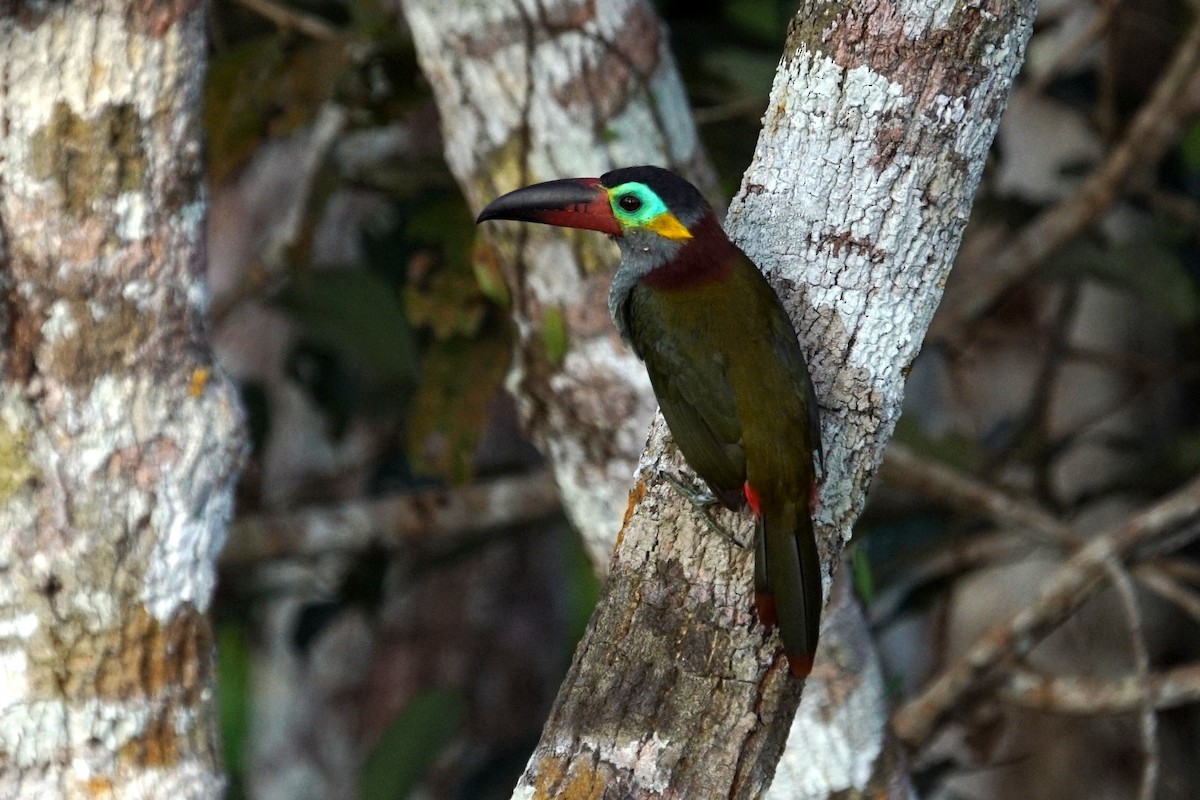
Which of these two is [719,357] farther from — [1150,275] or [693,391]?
[1150,275]

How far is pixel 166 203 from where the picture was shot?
2.18m

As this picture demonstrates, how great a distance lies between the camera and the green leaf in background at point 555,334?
2607 millimetres

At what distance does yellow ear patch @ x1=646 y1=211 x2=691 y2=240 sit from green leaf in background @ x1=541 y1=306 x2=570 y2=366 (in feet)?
1.98

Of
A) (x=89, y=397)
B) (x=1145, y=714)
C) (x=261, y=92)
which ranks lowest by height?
(x=1145, y=714)

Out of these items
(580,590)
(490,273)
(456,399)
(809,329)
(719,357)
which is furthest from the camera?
(580,590)

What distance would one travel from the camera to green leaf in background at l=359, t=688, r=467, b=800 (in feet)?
11.8

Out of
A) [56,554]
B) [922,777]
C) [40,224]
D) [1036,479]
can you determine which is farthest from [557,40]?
[1036,479]

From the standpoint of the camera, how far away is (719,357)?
73.3 inches

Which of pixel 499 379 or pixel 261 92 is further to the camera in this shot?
pixel 499 379

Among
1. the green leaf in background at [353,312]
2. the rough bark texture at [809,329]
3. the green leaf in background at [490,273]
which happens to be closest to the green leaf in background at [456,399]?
the green leaf in background at [353,312]

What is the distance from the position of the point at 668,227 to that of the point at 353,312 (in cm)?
194

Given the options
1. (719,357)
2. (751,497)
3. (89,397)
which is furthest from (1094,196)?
(89,397)

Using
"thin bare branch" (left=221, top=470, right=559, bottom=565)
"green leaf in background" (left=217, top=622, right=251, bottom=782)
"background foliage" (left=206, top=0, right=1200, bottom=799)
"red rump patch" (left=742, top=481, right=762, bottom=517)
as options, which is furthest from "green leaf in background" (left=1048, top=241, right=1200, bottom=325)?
"green leaf in background" (left=217, top=622, right=251, bottom=782)

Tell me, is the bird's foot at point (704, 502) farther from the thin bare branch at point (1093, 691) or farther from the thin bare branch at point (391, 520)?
the thin bare branch at point (391, 520)
